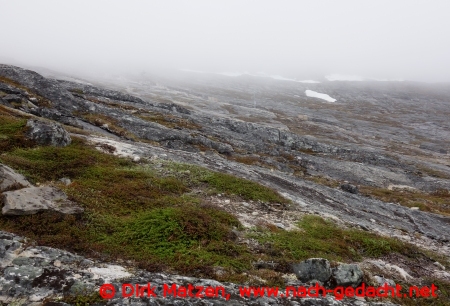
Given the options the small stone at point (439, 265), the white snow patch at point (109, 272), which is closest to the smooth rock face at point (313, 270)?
the white snow patch at point (109, 272)

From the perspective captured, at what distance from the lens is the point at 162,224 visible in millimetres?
13695

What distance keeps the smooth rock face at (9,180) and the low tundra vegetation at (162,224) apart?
4.86ft

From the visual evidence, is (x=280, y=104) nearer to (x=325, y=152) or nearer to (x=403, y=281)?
(x=325, y=152)

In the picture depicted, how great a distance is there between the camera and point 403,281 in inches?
582

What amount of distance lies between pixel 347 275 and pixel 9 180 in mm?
15634

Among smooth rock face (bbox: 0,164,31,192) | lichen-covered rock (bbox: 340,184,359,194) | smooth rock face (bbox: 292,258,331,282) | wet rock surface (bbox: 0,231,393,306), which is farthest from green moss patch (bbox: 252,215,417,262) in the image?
lichen-covered rock (bbox: 340,184,359,194)

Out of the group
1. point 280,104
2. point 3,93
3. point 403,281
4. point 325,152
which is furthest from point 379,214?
point 280,104

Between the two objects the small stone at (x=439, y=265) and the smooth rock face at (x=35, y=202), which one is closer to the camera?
the smooth rock face at (x=35, y=202)

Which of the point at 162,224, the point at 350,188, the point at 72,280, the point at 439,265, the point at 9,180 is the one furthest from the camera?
the point at 350,188

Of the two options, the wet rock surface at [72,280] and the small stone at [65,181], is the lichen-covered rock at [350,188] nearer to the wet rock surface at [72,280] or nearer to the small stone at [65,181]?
the wet rock surface at [72,280]

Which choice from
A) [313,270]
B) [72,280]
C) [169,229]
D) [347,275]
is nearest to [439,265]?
[347,275]

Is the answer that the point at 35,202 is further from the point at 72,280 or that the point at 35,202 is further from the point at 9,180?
the point at 72,280

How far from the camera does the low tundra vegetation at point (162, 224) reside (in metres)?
11.5

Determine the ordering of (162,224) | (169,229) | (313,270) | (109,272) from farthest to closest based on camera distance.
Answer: (162,224)
(169,229)
(313,270)
(109,272)
